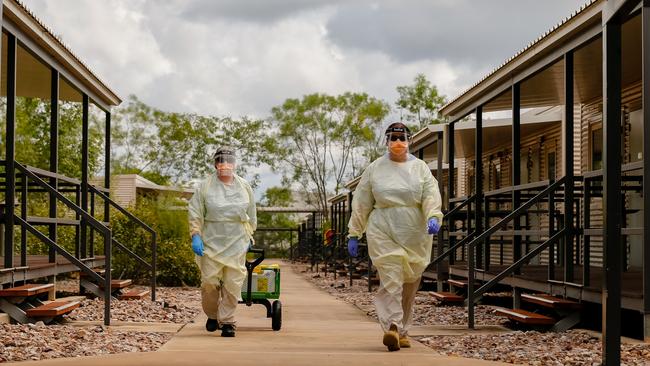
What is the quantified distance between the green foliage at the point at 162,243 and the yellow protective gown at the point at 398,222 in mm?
9718

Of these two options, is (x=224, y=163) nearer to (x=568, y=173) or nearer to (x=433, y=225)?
(x=433, y=225)

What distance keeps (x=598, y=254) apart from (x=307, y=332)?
858 centimetres

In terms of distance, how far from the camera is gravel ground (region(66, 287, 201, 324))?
11.1m

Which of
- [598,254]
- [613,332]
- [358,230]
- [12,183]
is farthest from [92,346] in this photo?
[598,254]

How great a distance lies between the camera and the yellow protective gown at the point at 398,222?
820cm

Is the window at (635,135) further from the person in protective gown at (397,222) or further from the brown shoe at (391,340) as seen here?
the brown shoe at (391,340)

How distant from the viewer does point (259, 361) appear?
22.3 feet

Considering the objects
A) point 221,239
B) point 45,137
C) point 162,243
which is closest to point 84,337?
point 221,239

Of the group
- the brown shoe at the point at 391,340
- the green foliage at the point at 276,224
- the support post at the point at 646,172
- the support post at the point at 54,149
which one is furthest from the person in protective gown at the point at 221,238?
the green foliage at the point at 276,224

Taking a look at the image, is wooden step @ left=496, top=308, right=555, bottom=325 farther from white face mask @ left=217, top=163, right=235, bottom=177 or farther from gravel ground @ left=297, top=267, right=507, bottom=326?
white face mask @ left=217, top=163, right=235, bottom=177

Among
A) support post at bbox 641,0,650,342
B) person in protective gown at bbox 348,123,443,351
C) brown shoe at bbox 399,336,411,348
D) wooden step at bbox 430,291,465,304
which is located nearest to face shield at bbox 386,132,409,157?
person in protective gown at bbox 348,123,443,351

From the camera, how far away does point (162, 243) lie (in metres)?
17.8

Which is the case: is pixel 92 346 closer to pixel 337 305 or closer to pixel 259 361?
pixel 259 361

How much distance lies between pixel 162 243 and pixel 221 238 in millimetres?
8686
